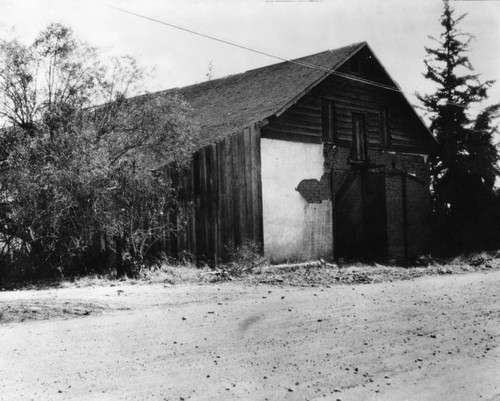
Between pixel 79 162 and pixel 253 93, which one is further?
pixel 253 93

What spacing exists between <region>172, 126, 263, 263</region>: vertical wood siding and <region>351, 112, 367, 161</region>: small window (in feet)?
17.2

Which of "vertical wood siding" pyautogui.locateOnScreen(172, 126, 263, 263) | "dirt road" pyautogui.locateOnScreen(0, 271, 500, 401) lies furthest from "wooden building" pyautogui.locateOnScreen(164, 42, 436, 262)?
"dirt road" pyautogui.locateOnScreen(0, 271, 500, 401)

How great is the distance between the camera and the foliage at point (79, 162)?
43.0ft

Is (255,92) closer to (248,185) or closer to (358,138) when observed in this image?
(358,138)

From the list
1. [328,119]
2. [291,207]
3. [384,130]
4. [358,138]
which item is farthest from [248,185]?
[384,130]

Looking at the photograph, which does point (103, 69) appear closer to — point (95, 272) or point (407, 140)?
point (95, 272)

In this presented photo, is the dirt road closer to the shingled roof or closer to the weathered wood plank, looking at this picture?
the weathered wood plank

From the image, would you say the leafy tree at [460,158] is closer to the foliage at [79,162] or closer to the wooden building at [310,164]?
the wooden building at [310,164]

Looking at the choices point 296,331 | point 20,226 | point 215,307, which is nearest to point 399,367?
point 296,331

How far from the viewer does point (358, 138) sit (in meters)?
21.4

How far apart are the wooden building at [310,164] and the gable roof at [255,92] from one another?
7cm

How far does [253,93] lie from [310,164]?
3.66m

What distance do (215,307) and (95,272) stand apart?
6181mm

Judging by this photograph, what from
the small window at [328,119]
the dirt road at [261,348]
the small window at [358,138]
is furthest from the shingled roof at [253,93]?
the dirt road at [261,348]
